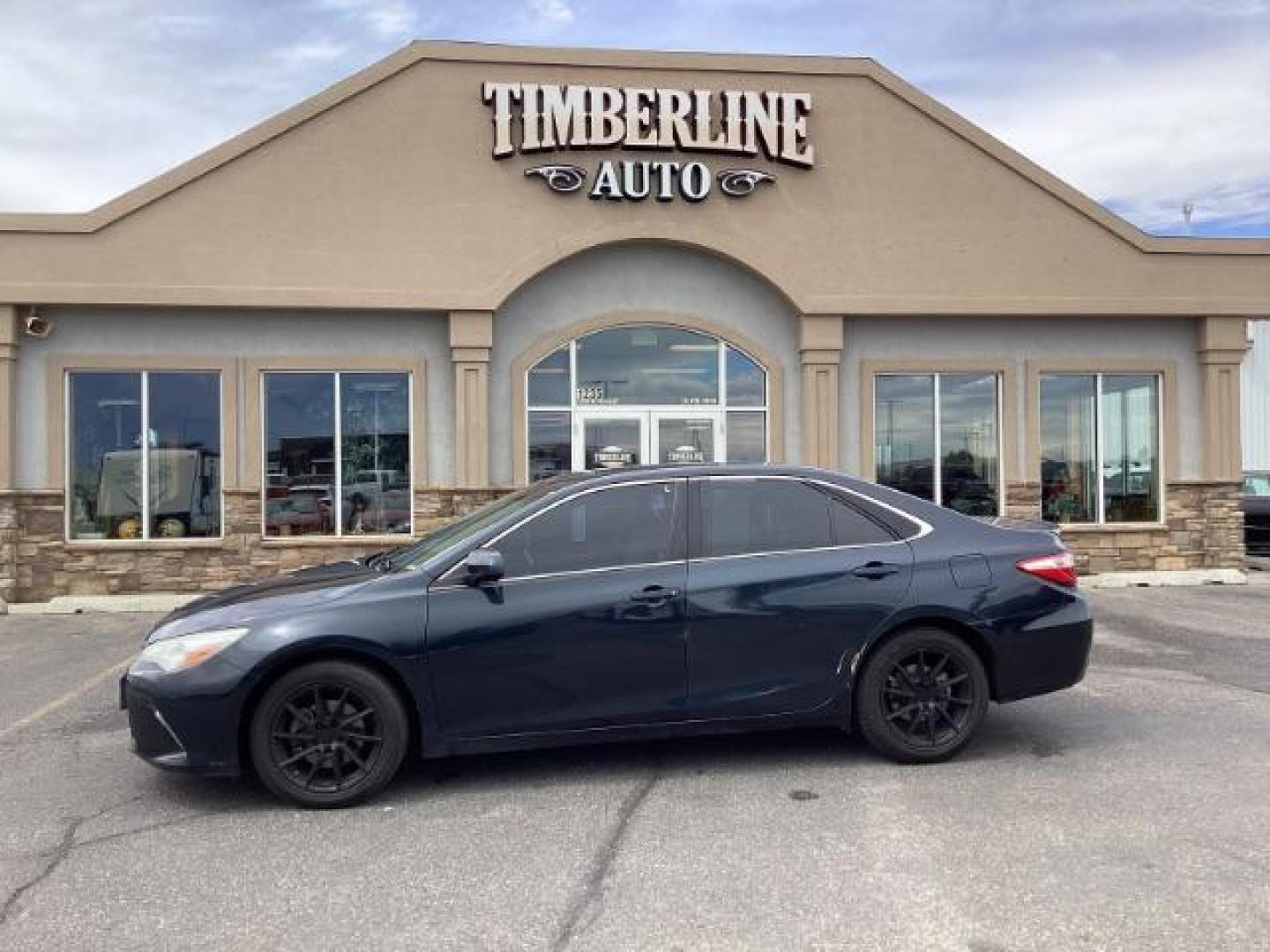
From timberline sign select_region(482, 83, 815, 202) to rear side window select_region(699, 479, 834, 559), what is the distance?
735cm

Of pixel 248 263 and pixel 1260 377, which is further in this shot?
pixel 1260 377

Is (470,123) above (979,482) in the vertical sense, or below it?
above

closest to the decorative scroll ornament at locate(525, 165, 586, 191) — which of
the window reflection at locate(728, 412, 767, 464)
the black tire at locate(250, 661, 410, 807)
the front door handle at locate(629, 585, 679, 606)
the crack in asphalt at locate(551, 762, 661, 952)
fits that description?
the window reflection at locate(728, 412, 767, 464)

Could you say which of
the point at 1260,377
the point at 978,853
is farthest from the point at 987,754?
the point at 1260,377

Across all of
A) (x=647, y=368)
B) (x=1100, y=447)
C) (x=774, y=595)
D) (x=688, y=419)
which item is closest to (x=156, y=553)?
(x=647, y=368)

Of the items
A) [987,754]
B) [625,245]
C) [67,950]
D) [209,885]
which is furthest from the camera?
[625,245]

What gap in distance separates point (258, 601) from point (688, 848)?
7.85 ft

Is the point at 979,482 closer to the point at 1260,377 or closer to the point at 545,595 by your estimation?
the point at 545,595

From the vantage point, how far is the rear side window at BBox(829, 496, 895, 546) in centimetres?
559

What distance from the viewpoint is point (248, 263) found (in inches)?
456

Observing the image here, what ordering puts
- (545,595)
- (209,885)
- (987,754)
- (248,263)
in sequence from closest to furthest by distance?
1. (209,885)
2. (545,595)
3. (987,754)
4. (248,263)

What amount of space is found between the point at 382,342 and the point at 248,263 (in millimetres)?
1693

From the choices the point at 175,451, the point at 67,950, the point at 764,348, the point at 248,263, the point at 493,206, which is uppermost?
the point at 493,206

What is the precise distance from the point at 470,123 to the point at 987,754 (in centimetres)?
932
